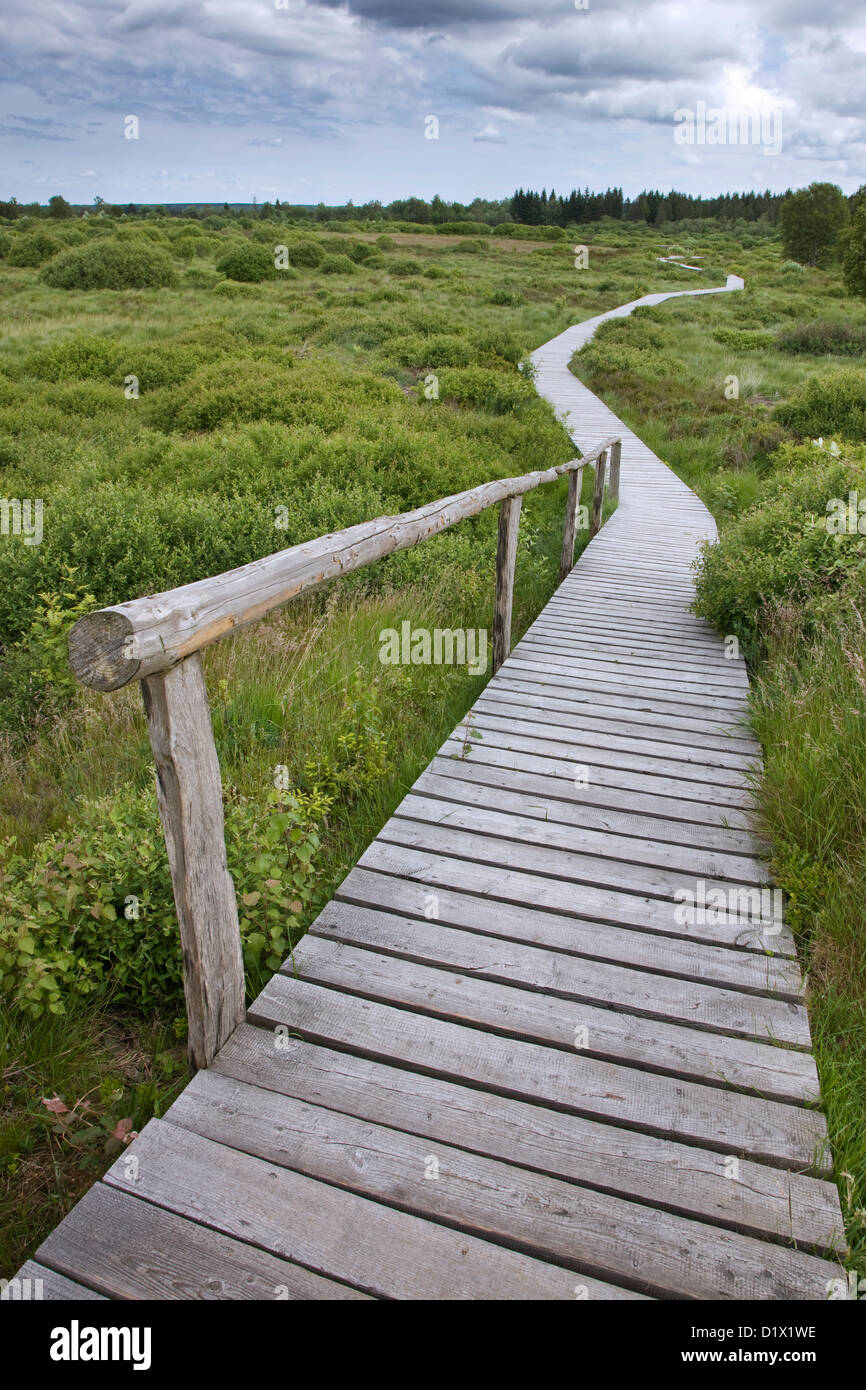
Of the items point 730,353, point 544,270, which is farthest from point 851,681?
point 544,270

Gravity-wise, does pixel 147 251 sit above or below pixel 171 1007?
above

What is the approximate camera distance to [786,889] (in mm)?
3182

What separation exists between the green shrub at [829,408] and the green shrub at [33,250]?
106ft

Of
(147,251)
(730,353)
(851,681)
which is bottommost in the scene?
(851,681)

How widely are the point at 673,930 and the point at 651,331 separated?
81.5 feet

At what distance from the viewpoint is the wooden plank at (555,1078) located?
2.20 meters

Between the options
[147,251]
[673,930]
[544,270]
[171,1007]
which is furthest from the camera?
[544,270]

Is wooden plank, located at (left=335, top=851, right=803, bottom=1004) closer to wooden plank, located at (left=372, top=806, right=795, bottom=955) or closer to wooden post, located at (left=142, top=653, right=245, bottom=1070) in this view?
wooden plank, located at (left=372, top=806, right=795, bottom=955)

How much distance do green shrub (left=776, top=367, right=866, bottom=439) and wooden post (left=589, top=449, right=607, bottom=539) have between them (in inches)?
232

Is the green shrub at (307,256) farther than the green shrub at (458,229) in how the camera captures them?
No

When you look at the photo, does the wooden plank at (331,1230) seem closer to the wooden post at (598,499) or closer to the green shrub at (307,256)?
the wooden post at (598,499)

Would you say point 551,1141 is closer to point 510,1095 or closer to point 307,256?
point 510,1095

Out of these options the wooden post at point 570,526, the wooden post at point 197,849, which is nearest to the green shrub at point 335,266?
the wooden post at point 570,526
